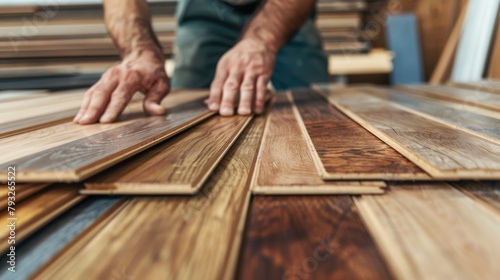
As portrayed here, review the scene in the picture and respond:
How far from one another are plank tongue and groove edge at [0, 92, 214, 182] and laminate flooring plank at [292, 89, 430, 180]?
0.35 metres

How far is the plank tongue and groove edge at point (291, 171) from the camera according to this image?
2.06 ft

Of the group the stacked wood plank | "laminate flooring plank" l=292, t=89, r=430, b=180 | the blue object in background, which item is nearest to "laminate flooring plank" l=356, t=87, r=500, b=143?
the stacked wood plank

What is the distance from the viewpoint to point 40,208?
599 millimetres

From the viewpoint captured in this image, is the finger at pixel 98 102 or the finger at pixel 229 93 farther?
the finger at pixel 229 93

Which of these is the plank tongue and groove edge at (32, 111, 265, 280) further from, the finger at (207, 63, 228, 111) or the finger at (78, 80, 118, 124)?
the finger at (207, 63, 228, 111)

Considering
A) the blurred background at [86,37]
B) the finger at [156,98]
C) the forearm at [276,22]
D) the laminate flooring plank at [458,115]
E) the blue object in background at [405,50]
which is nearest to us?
the laminate flooring plank at [458,115]

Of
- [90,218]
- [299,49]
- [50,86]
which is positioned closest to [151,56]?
[90,218]

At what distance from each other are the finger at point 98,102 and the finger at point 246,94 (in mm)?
399

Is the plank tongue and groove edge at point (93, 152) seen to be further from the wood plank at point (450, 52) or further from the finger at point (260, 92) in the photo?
the wood plank at point (450, 52)

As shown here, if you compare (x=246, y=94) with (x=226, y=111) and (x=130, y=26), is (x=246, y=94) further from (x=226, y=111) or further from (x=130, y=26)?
(x=130, y=26)

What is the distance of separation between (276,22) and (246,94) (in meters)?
0.42

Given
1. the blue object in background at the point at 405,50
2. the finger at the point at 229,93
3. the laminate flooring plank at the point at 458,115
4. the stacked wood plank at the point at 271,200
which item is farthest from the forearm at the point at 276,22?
the blue object in background at the point at 405,50

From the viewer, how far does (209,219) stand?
56 cm

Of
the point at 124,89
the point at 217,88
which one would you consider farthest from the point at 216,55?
the point at 124,89
